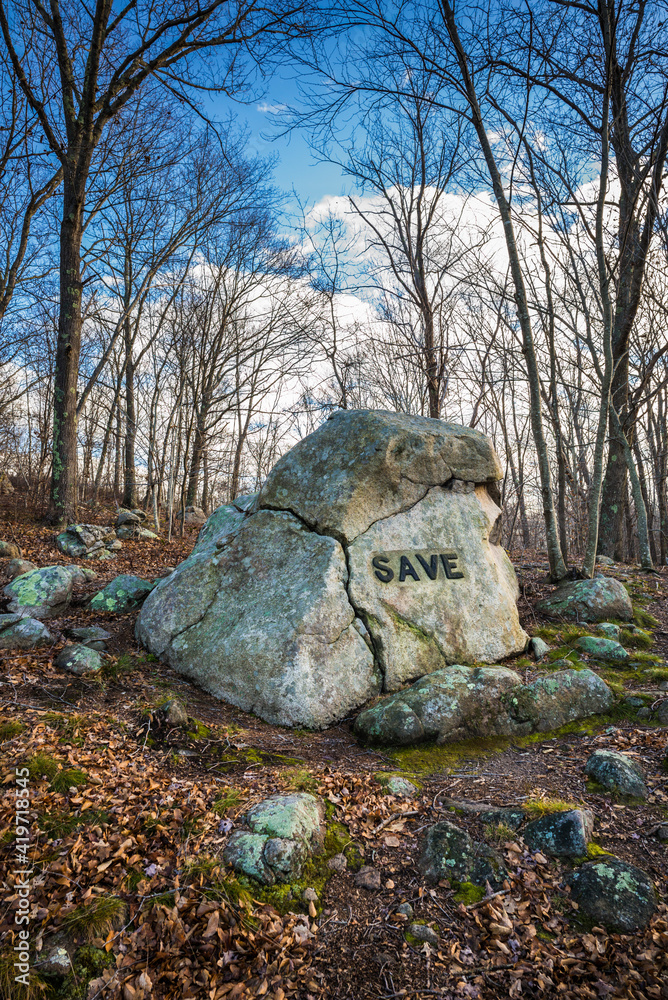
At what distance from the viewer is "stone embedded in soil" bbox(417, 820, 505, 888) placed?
9.08ft

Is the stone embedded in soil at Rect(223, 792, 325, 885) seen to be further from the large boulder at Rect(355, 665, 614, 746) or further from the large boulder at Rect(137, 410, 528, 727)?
the large boulder at Rect(137, 410, 528, 727)

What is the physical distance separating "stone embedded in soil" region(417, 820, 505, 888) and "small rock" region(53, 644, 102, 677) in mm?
3343

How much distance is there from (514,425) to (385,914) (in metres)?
17.7

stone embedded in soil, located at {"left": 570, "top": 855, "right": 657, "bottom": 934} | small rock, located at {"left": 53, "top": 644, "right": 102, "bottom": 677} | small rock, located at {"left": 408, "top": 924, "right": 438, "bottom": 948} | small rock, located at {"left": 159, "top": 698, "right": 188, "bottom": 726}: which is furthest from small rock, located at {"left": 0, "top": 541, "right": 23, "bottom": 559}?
stone embedded in soil, located at {"left": 570, "top": 855, "right": 657, "bottom": 934}

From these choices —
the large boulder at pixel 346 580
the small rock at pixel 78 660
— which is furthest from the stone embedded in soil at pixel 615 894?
the small rock at pixel 78 660

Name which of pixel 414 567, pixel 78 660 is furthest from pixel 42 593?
pixel 414 567

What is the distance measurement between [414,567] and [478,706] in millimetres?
1667

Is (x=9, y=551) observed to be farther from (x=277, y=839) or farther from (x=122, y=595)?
(x=277, y=839)

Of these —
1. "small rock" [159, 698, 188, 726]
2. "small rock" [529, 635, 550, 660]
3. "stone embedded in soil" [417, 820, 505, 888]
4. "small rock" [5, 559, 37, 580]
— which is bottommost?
"stone embedded in soil" [417, 820, 505, 888]

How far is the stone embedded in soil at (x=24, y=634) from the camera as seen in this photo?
4957mm

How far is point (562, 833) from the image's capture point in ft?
9.48

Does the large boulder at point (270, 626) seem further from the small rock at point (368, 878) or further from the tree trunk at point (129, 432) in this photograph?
the tree trunk at point (129, 432)

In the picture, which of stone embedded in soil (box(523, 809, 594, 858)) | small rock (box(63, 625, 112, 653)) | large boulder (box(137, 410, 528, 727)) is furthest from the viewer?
small rock (box(63, 625, 112, 653))

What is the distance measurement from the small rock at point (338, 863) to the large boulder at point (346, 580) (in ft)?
4.81
